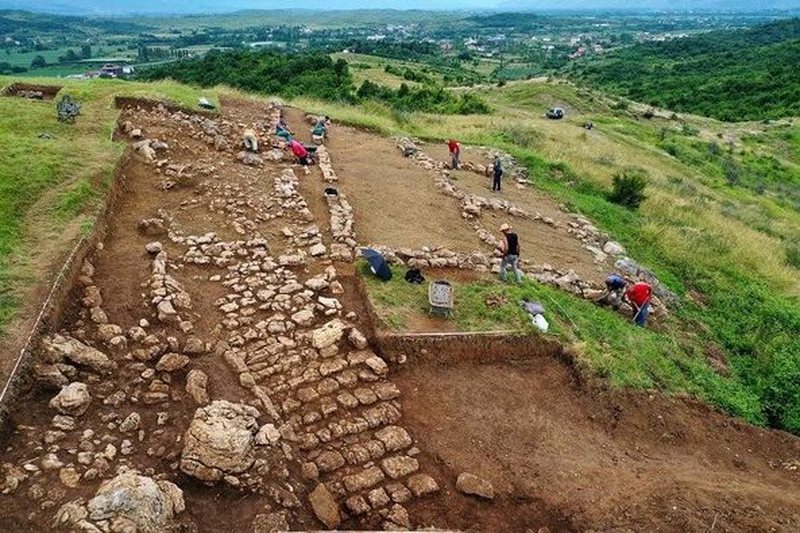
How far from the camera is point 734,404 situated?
10.8 metres

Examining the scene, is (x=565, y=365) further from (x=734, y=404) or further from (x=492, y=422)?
(x=734, y=404)

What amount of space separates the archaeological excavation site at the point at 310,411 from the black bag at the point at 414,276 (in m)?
0.57

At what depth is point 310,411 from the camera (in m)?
8.66

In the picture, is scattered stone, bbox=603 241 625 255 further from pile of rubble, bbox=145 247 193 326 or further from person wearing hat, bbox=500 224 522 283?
pile of rubble, bbox=145 247 193 326

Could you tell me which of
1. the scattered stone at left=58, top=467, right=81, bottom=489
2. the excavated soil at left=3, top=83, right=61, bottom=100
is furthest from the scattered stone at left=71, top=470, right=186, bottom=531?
the excavated soil at left=3, top=83, right=61, bottom=100

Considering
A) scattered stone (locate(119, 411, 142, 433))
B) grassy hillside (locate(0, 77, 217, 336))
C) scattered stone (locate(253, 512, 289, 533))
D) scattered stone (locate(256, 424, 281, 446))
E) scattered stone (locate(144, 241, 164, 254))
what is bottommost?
scattered stone (locate(253, 512, 289, 533))

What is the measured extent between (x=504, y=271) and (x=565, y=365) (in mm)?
2547

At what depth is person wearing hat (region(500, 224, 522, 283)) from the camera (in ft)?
39.0

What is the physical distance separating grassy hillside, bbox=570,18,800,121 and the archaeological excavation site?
177ft

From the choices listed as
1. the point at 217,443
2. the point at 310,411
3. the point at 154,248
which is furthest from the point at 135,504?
the point at 154,248

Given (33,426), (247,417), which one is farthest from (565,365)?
(33,426)

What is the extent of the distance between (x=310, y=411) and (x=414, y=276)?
3.80 meters

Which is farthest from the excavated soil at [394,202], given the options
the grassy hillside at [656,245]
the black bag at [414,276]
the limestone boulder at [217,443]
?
the limestone boulder at [217,443]

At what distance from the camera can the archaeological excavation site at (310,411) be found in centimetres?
700
